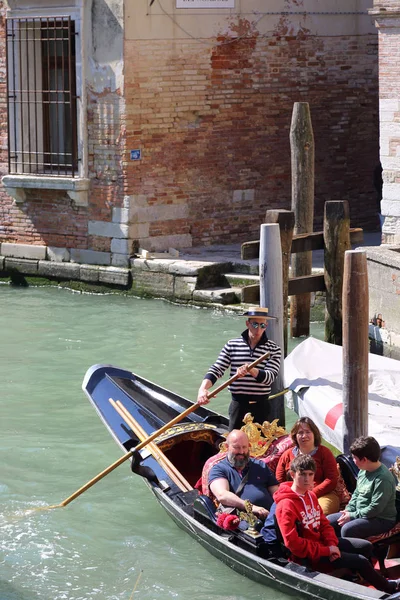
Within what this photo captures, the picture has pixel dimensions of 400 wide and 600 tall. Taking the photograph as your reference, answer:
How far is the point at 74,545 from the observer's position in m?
6.34

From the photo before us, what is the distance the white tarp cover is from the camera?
7.19m

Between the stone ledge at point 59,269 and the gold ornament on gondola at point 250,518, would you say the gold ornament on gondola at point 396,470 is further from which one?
the stone ledge at point 59,269

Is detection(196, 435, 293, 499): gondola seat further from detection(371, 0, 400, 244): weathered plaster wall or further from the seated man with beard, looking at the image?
detection(371, 0, 400, 244): weathered plaster wall

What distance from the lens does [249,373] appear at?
21.8ft

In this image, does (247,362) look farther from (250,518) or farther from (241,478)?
(250,518)

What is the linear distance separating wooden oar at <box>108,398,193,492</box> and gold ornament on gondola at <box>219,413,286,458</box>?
0.28 m

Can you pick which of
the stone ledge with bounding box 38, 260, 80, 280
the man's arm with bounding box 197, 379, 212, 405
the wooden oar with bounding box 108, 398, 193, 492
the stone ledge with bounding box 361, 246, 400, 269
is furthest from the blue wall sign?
the man's arm with bounding box 197, 379, 212, 405

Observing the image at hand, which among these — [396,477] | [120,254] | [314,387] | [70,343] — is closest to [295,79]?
[120,254]

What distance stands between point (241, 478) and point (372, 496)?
685mm

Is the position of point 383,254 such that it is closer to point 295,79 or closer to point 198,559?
point 198,559

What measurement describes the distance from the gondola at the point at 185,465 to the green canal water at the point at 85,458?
172 mm

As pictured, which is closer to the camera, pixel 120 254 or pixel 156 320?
pixel 156 320

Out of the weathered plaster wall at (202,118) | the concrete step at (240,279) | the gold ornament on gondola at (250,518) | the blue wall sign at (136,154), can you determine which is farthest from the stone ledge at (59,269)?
the gold ornament on gondola at (250,518)

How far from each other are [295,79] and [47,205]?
297 centimetres
